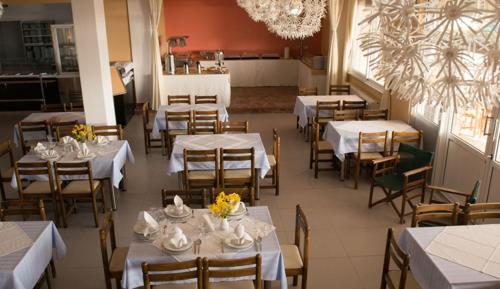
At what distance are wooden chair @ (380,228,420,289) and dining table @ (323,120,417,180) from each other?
318 centimetres

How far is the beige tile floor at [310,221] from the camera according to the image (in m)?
5.14

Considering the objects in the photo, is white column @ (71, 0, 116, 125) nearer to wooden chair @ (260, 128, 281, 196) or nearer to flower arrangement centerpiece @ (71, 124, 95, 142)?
flower arrangement centerpiece @ (71, 124, 95, 142)

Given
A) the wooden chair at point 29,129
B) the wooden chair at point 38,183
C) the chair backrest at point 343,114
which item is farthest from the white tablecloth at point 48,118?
the chair backrest at point 343,114

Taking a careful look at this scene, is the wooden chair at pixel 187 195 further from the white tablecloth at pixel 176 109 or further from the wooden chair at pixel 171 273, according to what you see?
the white tablecloth at pixel 176 109

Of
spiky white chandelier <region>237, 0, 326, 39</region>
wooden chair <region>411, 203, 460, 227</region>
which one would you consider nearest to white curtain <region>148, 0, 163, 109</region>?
spiky white chandelier <region>237, 0, 326, 39</region>

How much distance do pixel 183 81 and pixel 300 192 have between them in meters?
6.04

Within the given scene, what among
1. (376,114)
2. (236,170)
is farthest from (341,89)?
(236,170)

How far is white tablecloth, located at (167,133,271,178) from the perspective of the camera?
6605mm

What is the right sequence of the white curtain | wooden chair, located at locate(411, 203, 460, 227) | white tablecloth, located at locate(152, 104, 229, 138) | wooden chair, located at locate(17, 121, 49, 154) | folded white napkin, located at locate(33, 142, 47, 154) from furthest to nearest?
the white curtain
white tablecloth, located at locate(152, 104, 229, 138)
wooden chair, located at locate(17, 121, 49, 154)
folded white napkin, located at locate(33, 142, 47, 154)
wooden chair, located at locate(411, 203, 460, 227)

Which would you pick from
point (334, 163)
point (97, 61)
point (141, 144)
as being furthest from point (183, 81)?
point (334, 163)

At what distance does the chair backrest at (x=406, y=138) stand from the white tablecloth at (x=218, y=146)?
2.13 metres

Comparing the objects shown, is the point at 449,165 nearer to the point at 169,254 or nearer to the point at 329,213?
the point at 329,213

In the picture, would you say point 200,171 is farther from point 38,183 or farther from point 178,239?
point 178,239

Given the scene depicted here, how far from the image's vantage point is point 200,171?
6.65 metres
